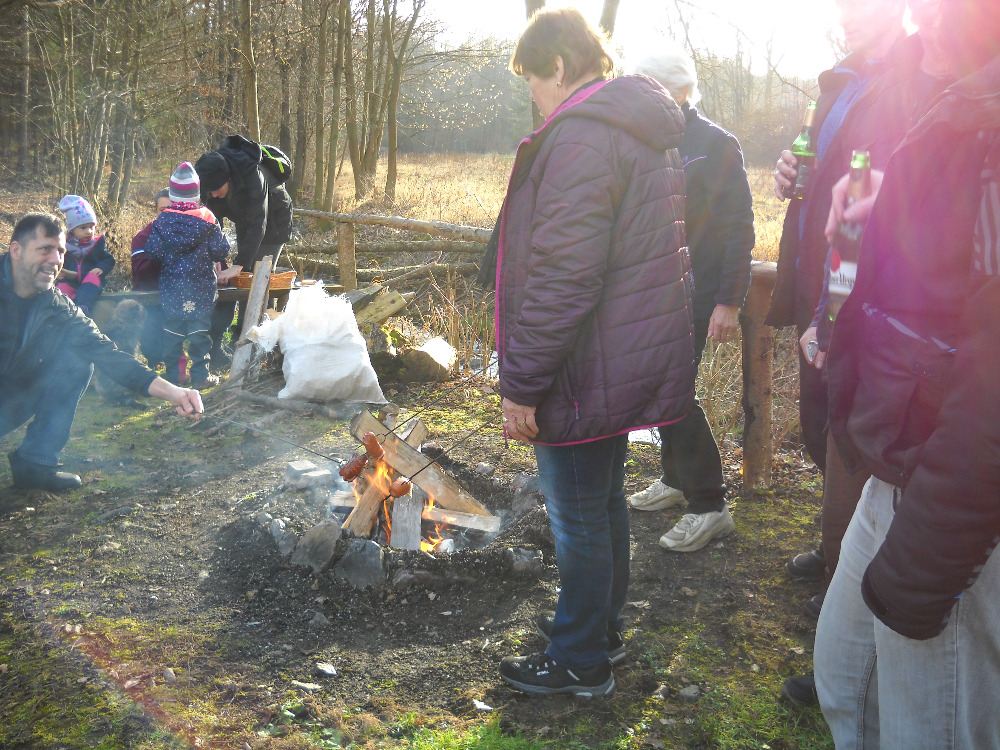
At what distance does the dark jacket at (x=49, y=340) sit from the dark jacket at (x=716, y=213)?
2.75 m

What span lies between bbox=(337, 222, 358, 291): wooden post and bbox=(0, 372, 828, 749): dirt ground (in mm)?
3632

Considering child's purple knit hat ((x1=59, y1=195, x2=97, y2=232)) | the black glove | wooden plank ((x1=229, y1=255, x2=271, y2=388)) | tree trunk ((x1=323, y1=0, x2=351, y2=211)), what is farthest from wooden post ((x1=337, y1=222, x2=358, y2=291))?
tree trunk ((x1=323, y1=0, x2=351, y2=211))

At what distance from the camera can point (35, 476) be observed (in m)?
3.71

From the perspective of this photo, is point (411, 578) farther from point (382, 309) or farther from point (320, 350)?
point (382, 309)

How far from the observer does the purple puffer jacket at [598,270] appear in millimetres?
1928

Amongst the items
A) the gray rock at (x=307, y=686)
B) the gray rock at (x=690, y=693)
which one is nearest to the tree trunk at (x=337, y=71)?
the gray rock at (x=307, y=686)

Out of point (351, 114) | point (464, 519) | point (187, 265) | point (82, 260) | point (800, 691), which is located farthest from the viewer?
point (351, 114)

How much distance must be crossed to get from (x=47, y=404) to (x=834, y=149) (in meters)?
3.83

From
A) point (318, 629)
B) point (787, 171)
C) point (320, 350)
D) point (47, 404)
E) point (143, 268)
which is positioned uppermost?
point (787, 171)

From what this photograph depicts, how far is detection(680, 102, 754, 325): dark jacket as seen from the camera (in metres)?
3.00

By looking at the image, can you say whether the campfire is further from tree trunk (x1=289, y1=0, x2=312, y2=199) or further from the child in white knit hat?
tree trunk (x1=289, y1=0, x2=312, y2=199)

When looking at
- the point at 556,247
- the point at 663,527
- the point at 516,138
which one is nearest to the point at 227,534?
the point at 663,527

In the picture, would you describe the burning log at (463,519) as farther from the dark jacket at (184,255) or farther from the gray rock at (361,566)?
the dark jacket at (184,255)

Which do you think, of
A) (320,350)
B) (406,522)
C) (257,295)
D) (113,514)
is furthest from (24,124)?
(406,522)
